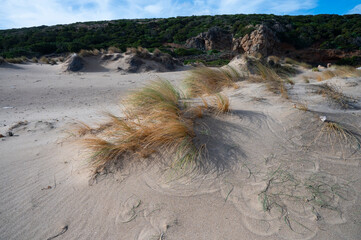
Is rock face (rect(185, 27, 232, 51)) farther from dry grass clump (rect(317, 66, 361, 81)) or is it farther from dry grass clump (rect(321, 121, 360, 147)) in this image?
dry grass clump (rect(321, 121, 360, 147))

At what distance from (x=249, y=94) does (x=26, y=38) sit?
91.8 feet

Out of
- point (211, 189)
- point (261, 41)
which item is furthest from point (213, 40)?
point (211, 189)

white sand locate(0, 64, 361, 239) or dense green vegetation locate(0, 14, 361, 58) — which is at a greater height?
dense green vegetation locate(0, 14, 361, 58)

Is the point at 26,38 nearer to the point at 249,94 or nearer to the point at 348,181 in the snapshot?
the point at 249,94

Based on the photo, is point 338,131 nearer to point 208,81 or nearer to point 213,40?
point 208,81

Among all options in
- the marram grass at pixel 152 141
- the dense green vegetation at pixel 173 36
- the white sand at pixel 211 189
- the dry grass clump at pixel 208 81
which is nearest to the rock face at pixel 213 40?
the dense green vegetation at pixel 173 36


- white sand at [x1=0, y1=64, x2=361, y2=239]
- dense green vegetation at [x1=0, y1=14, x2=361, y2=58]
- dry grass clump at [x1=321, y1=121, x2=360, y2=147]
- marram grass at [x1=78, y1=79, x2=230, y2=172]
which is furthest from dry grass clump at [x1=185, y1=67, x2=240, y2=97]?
dense green vegetation at [x1=0, y1=14, x2=361, y2=58]

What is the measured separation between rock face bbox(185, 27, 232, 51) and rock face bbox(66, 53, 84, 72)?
14.2 metres

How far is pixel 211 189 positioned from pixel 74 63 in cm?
1089

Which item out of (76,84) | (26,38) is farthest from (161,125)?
(26,38)

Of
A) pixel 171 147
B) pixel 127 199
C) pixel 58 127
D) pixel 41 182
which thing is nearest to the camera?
pixel 127 199

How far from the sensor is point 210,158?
189cm

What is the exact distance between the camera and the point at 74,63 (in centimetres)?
→ 1007

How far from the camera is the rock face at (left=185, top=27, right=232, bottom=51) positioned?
21.3 meters
